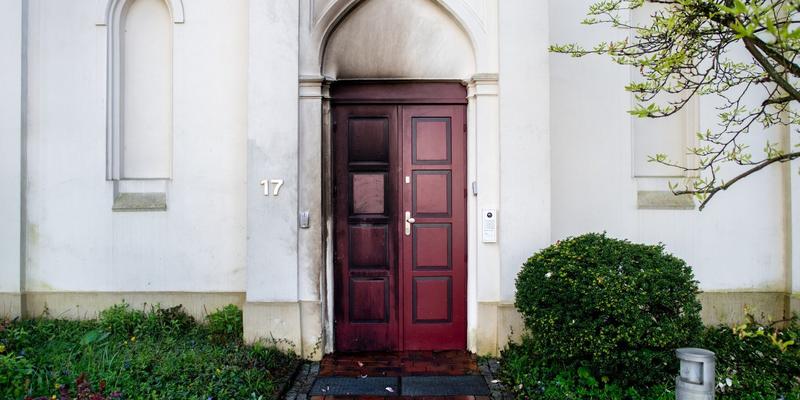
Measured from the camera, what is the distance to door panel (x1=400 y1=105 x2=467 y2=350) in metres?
6.39

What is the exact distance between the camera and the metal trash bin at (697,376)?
13.3 feet

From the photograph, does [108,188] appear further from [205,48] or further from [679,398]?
[679,398]

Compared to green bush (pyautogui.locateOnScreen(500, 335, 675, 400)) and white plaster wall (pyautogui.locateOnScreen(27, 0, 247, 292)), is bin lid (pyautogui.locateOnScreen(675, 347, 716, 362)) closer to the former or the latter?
green bush (pyautogui.locateOnScreen(500, 335, 675, 400))

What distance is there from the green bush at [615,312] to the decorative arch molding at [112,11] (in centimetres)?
509

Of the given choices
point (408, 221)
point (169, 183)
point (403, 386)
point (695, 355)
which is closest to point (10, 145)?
point (169, 183)

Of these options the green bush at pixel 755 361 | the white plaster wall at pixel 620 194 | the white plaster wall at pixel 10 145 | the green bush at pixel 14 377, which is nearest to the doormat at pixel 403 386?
the green bush at pixel 755 361

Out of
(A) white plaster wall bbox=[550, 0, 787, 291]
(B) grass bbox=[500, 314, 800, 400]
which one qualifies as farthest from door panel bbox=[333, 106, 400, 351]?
(A) white plaster wall bbox=[550, 0, 787, 291]

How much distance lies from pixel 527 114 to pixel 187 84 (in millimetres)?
3987

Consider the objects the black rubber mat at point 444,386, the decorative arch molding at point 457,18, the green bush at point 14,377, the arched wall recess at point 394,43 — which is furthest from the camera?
the arched wall recess at point 394,43

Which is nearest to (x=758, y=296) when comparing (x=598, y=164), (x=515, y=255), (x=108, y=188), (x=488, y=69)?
(x=598, y=164)

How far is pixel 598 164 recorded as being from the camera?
6707 mm

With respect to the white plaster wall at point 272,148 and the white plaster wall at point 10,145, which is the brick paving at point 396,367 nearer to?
the white plaster wall at point 272,148

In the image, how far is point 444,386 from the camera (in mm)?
5305

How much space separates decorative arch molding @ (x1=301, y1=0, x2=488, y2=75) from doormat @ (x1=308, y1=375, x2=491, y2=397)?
3.30 meters
